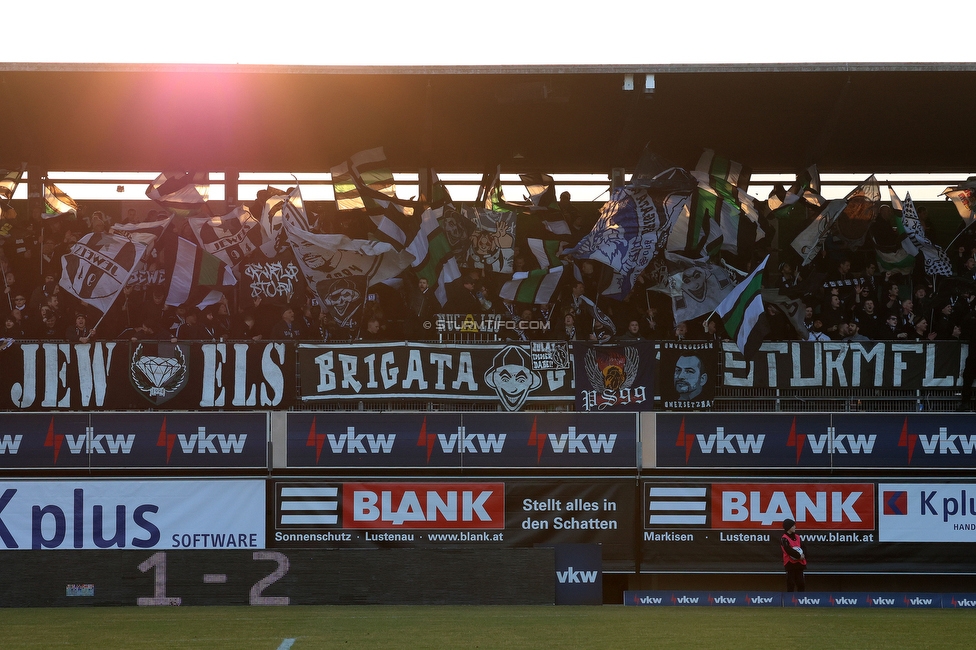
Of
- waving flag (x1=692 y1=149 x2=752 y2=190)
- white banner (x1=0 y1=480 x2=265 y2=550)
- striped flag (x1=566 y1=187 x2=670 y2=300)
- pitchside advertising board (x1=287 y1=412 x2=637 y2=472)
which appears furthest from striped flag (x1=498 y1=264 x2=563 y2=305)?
white banner (x1=0 y1=480 x2=265 y2=550)

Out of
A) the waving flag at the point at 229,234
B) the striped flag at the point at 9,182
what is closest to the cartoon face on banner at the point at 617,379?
the waving flag at the point at 229,234

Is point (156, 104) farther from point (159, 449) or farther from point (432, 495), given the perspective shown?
point (432, 495)

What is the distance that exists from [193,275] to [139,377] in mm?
2547

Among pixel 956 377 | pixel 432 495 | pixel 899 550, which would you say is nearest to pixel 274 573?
pixel 432 495

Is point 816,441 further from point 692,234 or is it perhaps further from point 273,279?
point 273,279

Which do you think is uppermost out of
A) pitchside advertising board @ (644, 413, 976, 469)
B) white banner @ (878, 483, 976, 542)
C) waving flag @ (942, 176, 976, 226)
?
waving flag @ (942, 176, 976, 226)

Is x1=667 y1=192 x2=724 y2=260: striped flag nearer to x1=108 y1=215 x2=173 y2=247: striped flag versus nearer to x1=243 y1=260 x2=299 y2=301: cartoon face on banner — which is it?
x1=243 y1=260 x2=299 y2=301: cartoon face on banner

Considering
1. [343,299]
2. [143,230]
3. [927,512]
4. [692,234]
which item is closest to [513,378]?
[343,299]

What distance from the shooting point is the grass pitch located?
11.9 m

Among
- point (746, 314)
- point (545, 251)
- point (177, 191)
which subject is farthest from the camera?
point (177, 191)

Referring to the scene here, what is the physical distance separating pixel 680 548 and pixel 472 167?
9773mm

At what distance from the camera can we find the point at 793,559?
17.2 meters

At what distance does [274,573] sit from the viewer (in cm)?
1656

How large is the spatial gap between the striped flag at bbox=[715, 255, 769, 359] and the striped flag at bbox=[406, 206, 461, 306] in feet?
15.5
